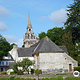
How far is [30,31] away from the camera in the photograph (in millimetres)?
80500

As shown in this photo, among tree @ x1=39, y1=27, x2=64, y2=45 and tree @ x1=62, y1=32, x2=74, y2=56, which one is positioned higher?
tree @ x1=39, y1=27, x2=64, y2=45

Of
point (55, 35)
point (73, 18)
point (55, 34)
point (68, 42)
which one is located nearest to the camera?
point (73, 18)

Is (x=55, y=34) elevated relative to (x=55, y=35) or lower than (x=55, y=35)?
elevated

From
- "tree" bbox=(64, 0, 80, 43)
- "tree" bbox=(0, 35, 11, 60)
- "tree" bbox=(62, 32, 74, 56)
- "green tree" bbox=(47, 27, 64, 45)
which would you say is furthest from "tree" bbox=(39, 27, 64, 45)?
"tree" bbox=(0, 35, 11, 60)

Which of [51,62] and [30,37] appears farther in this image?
[30,37]

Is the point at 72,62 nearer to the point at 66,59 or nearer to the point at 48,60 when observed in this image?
the point at 66,59

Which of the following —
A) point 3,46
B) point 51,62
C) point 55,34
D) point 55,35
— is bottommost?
point 51,62

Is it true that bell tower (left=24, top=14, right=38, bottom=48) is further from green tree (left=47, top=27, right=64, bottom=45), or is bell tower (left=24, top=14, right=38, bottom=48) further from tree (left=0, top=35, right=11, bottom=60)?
tree (left=0, top=35, right=11, bottom=60)

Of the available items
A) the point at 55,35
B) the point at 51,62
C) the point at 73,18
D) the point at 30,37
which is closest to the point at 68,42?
the point at 73,18

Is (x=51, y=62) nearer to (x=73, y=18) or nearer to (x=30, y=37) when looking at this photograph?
(x=73, y=18)

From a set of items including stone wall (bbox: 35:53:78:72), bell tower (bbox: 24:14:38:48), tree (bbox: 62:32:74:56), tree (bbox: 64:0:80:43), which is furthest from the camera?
bell tower (bbox: 24:14:38:48)

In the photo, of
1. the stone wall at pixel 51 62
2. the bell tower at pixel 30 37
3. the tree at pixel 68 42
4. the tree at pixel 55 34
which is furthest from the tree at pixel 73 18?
the bell tower at pixel 30 37

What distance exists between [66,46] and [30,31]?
3180cm

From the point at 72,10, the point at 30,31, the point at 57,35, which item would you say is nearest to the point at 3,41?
the point at 72,10
